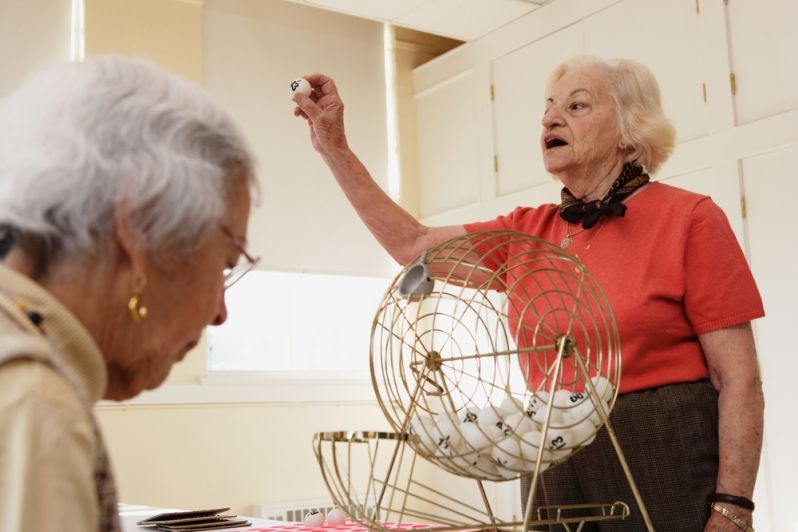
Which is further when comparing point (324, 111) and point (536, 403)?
point (324, 111)

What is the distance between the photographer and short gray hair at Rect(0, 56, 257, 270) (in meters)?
0.75

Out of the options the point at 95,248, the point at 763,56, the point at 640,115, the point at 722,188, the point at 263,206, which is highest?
the point at 763,56

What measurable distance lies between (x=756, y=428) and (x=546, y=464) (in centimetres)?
54

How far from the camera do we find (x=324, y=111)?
1812 millimetres

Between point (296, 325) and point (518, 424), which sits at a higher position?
point (296, 325)

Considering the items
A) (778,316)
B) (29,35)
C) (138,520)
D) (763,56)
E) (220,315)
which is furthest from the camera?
(29,35)

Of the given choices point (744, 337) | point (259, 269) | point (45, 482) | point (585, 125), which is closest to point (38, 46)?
point (259, 269)

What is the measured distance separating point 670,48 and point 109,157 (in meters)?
3.75

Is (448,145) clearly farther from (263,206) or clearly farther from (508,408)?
(508,408)

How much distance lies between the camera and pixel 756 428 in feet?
5.09

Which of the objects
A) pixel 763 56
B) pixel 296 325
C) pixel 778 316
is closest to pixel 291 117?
pixel 296 325

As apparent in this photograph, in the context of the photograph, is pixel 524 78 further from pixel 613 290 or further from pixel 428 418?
pixel 428 418

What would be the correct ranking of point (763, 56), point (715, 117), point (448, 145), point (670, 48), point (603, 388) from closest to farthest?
point (603, 388), point (763, 56), point (715, 117), point (670, 48), point (448, 145)

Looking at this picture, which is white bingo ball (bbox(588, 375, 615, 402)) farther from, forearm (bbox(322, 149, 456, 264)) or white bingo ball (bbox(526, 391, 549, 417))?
forearm (bbox(322, 149, 456, 264))
